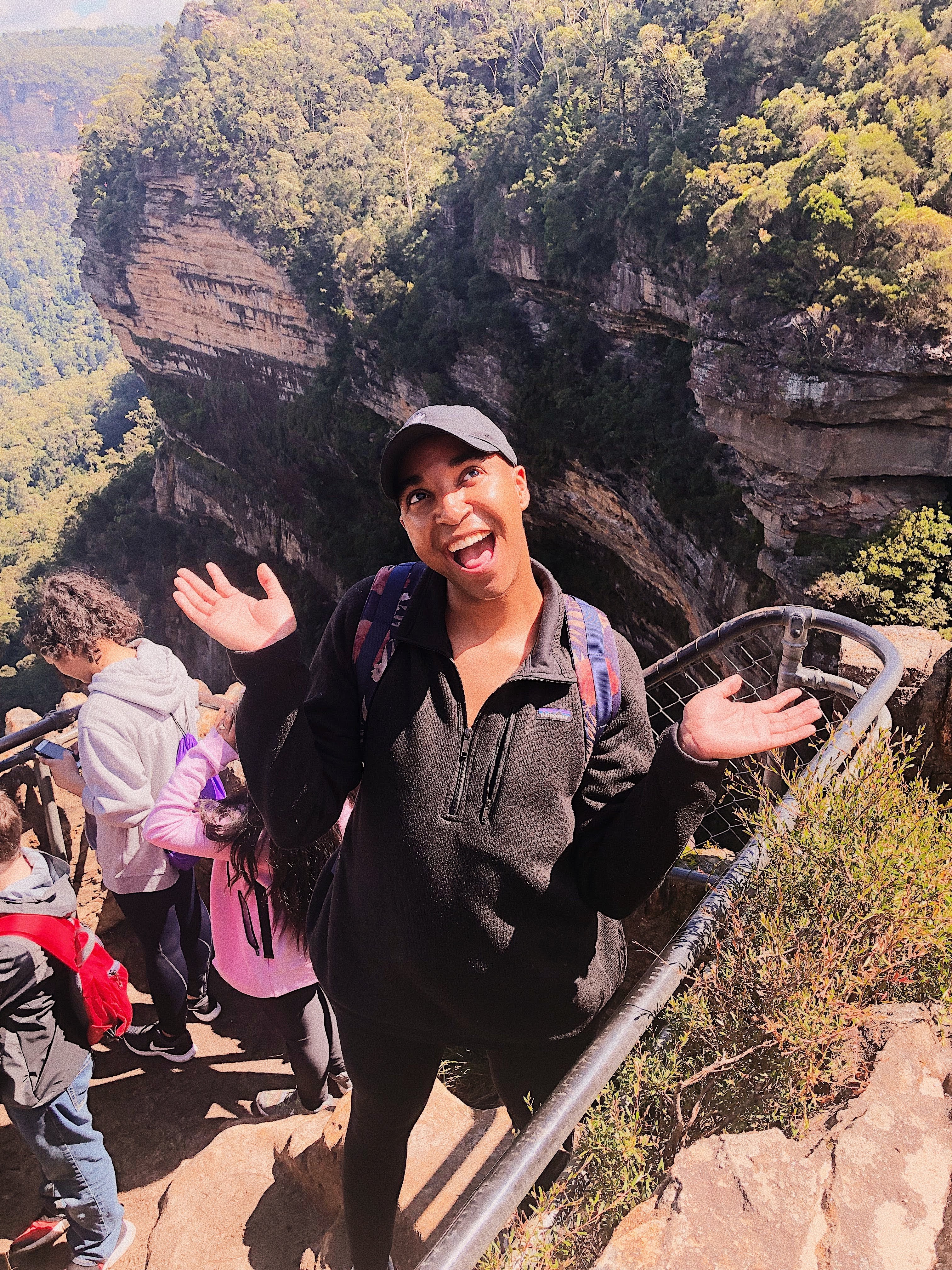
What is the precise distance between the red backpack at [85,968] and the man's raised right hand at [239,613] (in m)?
1.22

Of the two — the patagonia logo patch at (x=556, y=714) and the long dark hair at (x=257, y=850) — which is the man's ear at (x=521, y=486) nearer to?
the patagonia logo patch at (x=556, y=714)

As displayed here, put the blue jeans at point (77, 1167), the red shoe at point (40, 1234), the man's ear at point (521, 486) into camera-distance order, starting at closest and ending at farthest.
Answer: the man's ear at point (521, 486)
the blue jeans at point (77, 1167)
the red shoe at point (40, 1234)

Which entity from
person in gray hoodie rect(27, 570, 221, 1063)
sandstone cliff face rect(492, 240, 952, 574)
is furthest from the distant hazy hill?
person in gray hoodie rect(27, 570, 221, 1063)

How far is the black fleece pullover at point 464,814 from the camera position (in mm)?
1447

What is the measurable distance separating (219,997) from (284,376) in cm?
2833

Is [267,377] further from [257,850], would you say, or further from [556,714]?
[556,714]

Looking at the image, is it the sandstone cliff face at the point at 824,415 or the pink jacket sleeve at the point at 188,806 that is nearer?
the pink jacket sleeve at the point at 188,806

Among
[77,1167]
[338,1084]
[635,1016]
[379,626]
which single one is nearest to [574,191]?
[338,1084]

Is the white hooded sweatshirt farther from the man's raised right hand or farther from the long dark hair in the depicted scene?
the man's raised right hand

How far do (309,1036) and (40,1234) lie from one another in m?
1.08

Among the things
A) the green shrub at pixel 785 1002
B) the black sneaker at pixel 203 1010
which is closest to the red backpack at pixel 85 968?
the black sneaker at pixel 203 1010

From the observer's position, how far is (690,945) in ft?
4.67

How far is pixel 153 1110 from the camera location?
3.12 meters

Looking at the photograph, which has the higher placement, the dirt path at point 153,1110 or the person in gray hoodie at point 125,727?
the person in gray hoodie at point 125,727
